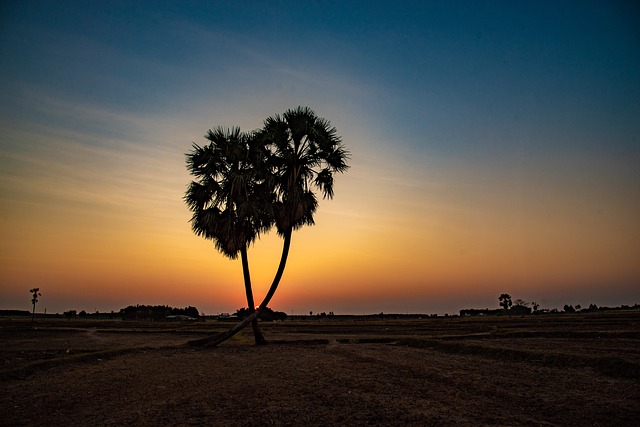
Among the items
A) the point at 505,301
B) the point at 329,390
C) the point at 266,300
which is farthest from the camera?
the point at 505,301

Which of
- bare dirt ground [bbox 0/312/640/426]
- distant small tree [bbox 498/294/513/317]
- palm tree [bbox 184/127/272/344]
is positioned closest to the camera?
bare dirt ground [bbox 0/312/640/426]

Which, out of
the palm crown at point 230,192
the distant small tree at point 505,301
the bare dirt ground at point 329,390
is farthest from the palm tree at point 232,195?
the distant small tree at point 505,301

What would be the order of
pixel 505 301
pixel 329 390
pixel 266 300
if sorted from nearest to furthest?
pixel 329 390 → pixel 266 300 → pixel 505 301

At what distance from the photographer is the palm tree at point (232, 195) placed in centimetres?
2522

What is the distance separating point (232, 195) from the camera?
25734mm

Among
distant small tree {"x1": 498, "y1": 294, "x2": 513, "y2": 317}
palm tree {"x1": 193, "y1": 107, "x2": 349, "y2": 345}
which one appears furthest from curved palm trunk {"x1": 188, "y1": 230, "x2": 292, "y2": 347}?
distant small tree {"x1": 498, "y1": 294, "x2": 513, "y2": 317}

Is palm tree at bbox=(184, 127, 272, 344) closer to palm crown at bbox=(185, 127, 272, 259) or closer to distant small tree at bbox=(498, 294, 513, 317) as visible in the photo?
palm crown at bbox=(185, 127, 272, 259)

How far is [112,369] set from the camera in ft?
53.1

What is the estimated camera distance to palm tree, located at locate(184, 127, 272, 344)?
82.7 feet

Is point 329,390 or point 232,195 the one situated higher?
point 232,195

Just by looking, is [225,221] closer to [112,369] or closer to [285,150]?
[285,150]

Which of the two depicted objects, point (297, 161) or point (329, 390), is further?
point (297, 161)

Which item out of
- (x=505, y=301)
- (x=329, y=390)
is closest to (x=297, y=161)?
(x=329, y=390)

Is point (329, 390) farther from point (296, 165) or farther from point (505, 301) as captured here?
point (505, 301)
